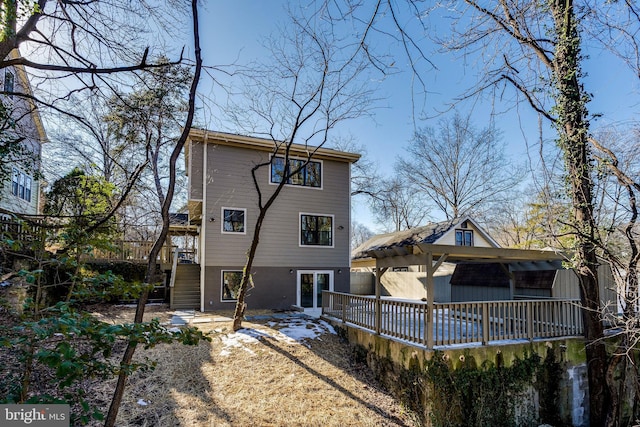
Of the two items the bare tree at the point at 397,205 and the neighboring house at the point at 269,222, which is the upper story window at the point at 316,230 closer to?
the neighboring house at the point at 269,222

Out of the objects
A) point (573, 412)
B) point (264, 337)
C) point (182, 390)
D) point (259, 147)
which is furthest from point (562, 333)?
point (259, 147)

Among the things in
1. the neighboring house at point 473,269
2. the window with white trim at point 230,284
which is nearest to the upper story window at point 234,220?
the window with white trim at point 230,284

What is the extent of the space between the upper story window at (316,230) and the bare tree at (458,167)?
35.9 ft

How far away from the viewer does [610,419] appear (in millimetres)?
7094

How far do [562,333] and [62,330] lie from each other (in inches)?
374

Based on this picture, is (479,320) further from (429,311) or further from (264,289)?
(264,289)

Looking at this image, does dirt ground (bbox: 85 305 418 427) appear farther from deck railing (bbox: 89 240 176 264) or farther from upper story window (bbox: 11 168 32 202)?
upper story window (bbox: 11 168 32 202)

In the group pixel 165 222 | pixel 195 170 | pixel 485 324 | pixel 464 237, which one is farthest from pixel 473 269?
pixel 165 222

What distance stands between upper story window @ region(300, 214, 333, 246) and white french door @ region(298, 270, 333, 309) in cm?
118

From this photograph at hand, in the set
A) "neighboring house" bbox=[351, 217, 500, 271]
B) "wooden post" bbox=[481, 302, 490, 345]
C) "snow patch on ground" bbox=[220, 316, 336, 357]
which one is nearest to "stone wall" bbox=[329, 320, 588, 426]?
"wooden post" bbox=[481, 302, 490, 345]

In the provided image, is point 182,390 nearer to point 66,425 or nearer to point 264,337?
point 264,337

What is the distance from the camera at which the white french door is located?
13734 millimetres

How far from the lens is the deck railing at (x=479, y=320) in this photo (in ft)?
23.2

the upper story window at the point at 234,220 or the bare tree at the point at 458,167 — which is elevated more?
the bare tree at the point at 458,167
